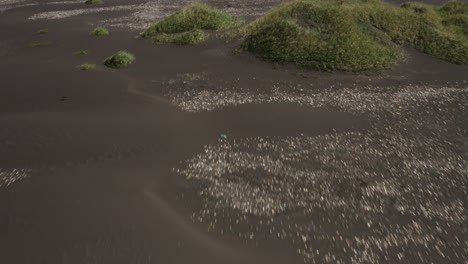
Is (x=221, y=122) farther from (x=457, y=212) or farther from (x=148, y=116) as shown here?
(x=457, y=212)

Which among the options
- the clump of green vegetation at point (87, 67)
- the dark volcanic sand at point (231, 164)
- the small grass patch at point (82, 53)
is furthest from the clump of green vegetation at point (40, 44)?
the clump of green vegetation at point (87, 67)

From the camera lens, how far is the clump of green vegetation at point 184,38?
15750 millimetres

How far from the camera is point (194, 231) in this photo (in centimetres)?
570

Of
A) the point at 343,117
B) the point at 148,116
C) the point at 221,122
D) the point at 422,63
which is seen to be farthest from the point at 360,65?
the point at 148,116

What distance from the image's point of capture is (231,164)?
761 centimetres

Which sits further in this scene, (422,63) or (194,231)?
(422,63)

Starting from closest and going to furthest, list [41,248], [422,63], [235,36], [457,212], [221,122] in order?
[41,248]
[457,212]
[221,122]
[422,63]
[235,36]

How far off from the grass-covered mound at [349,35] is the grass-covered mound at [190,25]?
2.33 m

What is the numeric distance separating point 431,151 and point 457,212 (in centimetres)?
223

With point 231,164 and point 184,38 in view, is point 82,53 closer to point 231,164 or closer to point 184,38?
point 184,38

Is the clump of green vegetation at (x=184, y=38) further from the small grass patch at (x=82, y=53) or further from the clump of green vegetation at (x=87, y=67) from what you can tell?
the clump of green vegetation at (x=87, y=67)

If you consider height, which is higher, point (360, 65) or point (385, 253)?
point (360, 65)

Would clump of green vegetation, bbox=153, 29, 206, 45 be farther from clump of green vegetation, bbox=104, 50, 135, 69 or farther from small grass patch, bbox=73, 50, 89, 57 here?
small grass patch, bbox=73, 50, 89, 57

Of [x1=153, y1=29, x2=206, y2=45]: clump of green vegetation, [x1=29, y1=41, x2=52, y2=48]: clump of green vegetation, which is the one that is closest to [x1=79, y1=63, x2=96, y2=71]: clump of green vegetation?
[x1=153, y1=29, x2=206, y2=45]: clump of green vegetation
